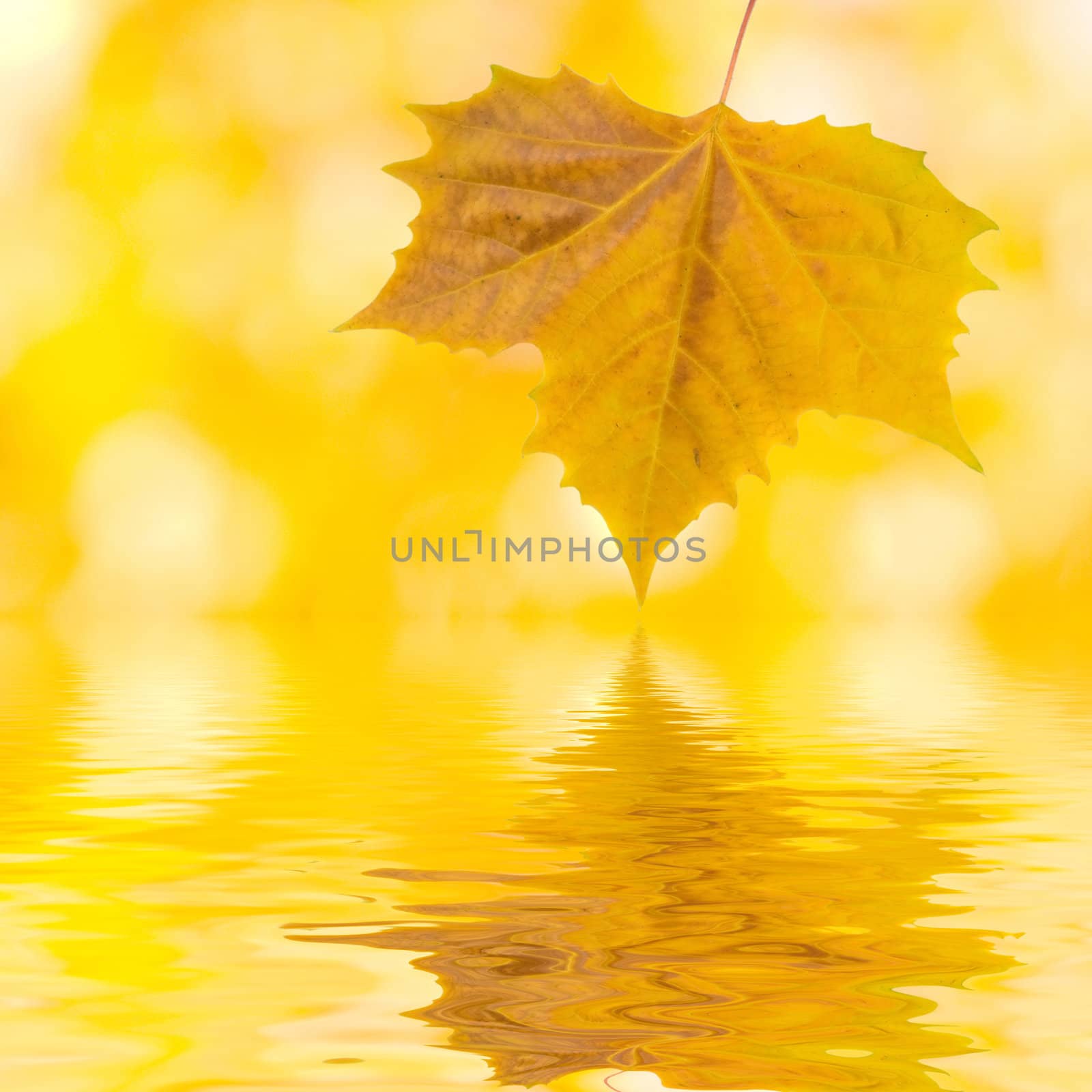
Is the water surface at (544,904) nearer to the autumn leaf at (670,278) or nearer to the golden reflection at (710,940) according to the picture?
the golden reflection at (710,940)

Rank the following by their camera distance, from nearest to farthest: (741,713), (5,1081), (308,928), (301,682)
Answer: (5,1081) < (308,928) < (741,713) < (301,682)

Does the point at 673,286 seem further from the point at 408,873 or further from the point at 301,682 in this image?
the point at 301,682

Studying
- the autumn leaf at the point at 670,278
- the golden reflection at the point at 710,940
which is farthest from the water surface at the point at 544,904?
the autumn leaf at the point at 670,278

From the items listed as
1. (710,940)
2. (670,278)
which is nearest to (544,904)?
(710,940)

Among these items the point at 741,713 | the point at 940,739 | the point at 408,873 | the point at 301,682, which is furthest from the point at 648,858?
the point at 301,682

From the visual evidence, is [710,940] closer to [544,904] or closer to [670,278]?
[544,904]

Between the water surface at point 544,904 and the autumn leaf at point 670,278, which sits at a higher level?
the autumn leaf at point 670,278
